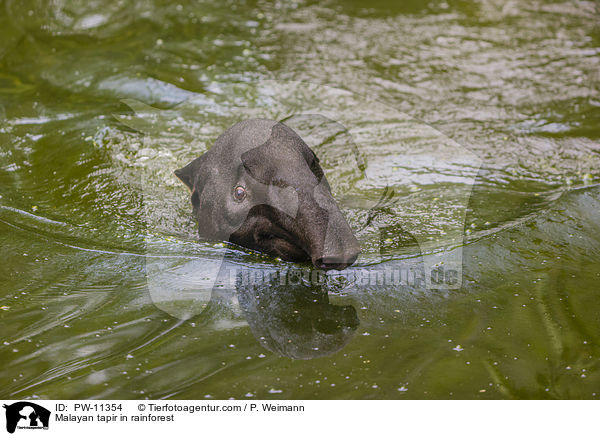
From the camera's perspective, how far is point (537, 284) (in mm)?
4465

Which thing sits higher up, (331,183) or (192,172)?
(192,172)

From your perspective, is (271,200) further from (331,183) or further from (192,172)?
(331,183)

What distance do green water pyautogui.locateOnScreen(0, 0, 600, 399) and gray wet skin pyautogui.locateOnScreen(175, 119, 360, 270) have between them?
196 mm

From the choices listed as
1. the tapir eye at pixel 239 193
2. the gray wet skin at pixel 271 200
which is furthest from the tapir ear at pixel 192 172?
the tapir eye at pixel 239 193

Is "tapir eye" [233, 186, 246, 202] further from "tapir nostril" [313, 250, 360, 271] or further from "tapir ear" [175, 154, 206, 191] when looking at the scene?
"tapir nostril" [313, 250, 360, 271]

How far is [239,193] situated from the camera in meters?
4.61

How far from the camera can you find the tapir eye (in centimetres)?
459

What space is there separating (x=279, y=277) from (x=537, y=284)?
5.49 feet

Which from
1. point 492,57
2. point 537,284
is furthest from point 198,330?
point 492,57
